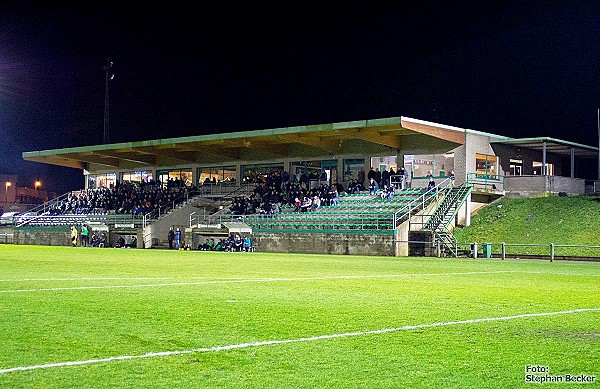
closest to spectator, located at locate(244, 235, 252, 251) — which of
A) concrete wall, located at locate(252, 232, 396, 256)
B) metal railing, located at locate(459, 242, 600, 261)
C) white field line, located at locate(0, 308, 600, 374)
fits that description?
concrete wall, located at locate(252, 232, 396, 256)

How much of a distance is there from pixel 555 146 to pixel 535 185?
465 centimetres

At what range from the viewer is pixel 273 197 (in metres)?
50.0

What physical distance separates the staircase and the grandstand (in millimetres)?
73

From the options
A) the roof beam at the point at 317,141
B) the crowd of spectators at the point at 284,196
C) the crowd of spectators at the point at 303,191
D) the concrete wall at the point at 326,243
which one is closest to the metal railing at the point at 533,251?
the concrete wall at the point at 326,243

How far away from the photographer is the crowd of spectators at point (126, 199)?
5691cm

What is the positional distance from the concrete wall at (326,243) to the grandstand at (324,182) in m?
0.06

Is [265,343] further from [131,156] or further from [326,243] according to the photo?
[131,156]

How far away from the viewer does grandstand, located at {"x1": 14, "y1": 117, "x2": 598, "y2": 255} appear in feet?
137

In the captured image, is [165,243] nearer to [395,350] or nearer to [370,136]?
[370,136]

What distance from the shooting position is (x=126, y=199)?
59.3 m

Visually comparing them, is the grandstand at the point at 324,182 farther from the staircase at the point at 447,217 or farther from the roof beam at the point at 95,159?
the roof beam at the point at 95,159

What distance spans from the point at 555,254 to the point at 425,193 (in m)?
8.87

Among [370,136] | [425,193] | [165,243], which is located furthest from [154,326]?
[165,243]

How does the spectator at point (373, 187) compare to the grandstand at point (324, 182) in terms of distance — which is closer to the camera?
the grandstand at point (324, 182)
